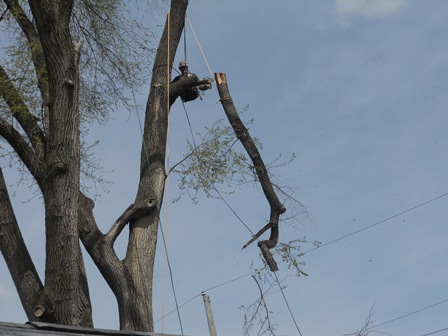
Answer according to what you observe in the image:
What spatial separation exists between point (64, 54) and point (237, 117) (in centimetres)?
261

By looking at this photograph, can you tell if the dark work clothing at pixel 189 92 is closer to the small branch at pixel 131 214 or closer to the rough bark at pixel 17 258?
the small branch at pixel 131 214

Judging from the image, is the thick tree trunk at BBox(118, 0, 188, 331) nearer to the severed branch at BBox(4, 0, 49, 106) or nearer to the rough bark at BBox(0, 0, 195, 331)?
the rough bark at BBox(0, 0, 195, 331)

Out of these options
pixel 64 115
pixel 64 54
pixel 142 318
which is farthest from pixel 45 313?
pixel 64 54

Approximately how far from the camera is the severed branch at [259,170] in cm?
1052

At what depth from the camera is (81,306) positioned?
8797 mm

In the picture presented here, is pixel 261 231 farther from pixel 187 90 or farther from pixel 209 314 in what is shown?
pixel 209 314

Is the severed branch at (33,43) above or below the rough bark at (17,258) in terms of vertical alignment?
above

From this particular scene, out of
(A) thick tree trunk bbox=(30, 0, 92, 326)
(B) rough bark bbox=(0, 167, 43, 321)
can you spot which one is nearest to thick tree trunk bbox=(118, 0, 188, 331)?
(A) thick tree trunk bbox=(30, 0, 92, 326)

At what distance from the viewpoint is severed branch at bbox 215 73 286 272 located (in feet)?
34.5

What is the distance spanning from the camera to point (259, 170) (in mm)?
10938

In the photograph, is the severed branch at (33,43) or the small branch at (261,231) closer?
the small branch at (261,231)

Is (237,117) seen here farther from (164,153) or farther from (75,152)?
(75,152)

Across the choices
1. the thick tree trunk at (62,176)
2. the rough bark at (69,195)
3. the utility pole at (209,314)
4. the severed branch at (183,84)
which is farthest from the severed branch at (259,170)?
the utility pole at (209,314)

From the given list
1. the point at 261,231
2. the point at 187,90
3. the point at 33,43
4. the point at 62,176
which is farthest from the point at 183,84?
the point at 62,176
